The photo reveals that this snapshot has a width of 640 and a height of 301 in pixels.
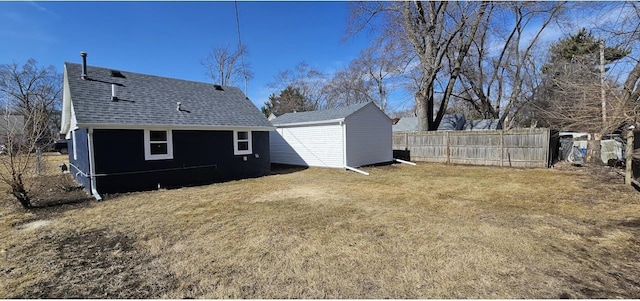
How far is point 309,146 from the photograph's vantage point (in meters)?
13.9

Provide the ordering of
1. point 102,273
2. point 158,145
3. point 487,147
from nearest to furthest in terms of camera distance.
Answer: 1. point 102,273
2. point 158,145
3. point 487,147

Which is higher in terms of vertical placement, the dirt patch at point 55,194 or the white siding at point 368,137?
the white siding at point 368,137

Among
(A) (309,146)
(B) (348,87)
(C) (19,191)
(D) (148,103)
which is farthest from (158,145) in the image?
(B) (348,87)

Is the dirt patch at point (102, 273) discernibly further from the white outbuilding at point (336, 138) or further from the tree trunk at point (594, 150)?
the tree trunk at point (594, 150)

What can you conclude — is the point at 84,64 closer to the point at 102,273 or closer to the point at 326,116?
the point at 102,273

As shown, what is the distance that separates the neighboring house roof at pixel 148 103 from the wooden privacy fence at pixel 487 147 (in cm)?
887

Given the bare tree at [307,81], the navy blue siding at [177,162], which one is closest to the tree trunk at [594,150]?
the navy blue siding at [177,162]

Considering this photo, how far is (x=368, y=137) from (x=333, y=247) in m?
10.5

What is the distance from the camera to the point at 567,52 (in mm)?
21469

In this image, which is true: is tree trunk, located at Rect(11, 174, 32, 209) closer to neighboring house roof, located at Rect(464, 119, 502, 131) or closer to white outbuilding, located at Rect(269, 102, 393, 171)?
white outbuilding, located at Rect(269, 102, 393, 171)

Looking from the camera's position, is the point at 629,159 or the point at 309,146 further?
the point at 309,146

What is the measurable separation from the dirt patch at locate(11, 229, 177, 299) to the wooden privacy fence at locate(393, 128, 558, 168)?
46.3 ft

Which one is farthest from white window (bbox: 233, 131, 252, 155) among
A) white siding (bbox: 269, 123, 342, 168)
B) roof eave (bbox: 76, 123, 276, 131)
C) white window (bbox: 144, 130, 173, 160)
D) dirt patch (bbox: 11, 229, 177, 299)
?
dirt patch (bbox: 11, 229, 177, 299)

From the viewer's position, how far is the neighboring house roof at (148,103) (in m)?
8.09
